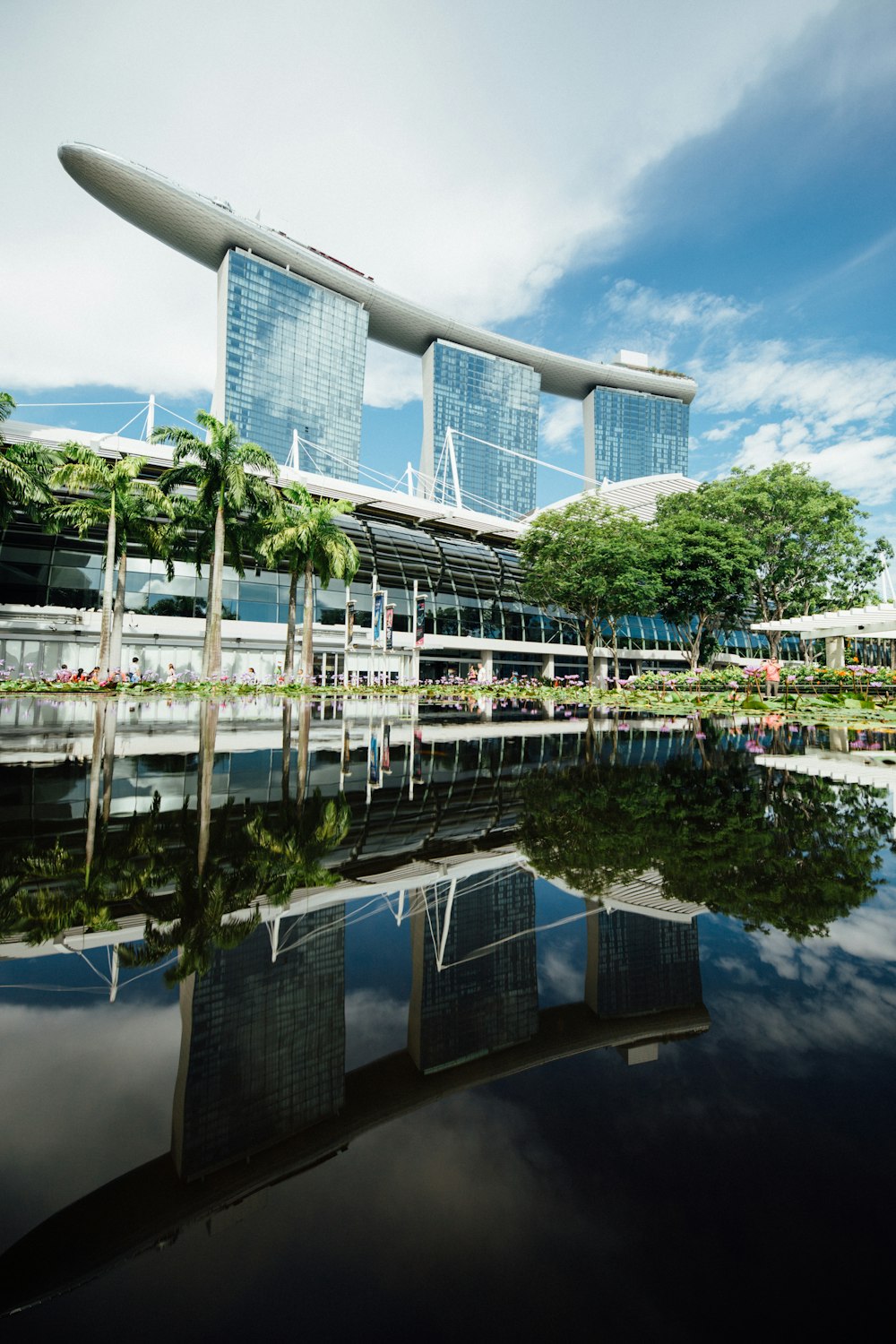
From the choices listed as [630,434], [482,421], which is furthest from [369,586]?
[630,434]

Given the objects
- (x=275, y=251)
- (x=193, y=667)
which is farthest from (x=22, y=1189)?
(x=275, y=251)

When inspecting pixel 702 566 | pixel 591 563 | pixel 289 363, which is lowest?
pixel 591 563

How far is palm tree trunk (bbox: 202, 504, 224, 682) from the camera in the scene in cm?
2833

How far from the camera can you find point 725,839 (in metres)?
4.34

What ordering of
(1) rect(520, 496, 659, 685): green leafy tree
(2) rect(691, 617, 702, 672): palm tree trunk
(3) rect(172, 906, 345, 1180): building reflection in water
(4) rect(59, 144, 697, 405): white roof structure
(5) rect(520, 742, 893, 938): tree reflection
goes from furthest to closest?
(4) rect(59, 144, 697, 405): white roof structure < (2) rect(691, 617, 702, 672): palm tree trunk < (1) rect(520, 496, 659, 685): green leafy tree < (5) rect(520, 742, 893, 938): tree reflection < (3) rect(172, 906, 345, 1180): building reflection in water

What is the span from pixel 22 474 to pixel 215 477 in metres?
7.76

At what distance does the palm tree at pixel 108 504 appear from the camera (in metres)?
27.0

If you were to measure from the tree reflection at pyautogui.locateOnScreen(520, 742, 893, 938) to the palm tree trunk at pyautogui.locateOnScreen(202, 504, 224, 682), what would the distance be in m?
24.1

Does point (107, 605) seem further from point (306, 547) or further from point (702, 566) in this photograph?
point (702, 566)

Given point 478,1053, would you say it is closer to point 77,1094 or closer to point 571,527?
point 77,1094

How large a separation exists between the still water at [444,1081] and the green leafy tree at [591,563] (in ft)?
114

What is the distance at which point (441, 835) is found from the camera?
15.1 ft

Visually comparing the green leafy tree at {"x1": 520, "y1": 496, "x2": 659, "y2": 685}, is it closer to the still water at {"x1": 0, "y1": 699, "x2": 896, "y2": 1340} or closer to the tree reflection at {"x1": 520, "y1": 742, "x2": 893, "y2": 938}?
the tree reflection at {"x1": 520, "y1": 742, "x2": 893, "y2": 938}

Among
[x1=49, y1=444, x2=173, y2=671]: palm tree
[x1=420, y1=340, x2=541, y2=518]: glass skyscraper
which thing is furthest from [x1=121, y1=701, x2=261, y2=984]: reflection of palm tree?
[x1=420, y1=340, x2=541, y2=518]: glass skyscraper
